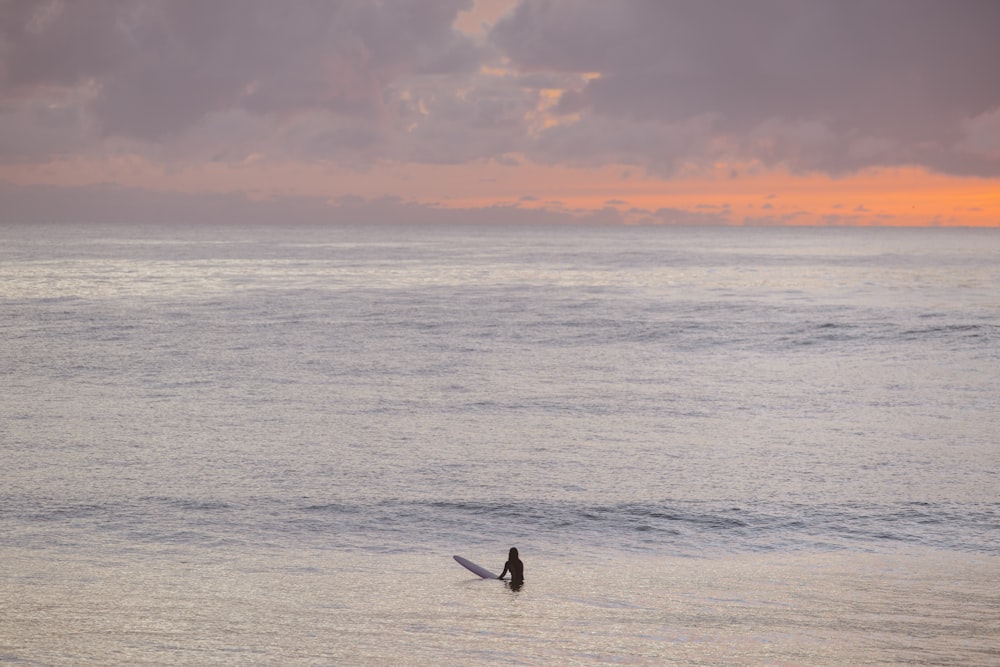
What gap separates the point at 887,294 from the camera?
91688 millimetres

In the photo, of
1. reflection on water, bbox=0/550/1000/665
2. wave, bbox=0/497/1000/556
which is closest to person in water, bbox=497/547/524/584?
reflection on water, bbox=0/550/1000/665

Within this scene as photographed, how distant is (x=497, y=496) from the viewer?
2506 cm

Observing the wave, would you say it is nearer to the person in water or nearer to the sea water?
the sea water

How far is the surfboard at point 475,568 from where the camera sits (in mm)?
18750

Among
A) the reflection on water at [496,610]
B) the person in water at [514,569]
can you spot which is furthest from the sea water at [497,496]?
the person in water at [514,569]

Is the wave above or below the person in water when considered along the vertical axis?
below

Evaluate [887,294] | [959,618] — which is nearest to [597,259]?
[887,294]

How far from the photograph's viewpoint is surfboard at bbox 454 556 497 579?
1875 cm

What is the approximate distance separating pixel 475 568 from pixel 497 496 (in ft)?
20.2

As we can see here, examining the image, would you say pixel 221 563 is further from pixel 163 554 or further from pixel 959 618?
pixel 959 618

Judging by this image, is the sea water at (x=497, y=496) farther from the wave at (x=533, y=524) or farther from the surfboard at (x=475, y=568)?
the surfboard at (x=475, y=568)

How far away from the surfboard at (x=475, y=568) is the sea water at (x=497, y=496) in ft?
1.09

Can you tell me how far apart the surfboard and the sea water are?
0.33m

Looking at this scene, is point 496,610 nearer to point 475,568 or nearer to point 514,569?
point 514,569
